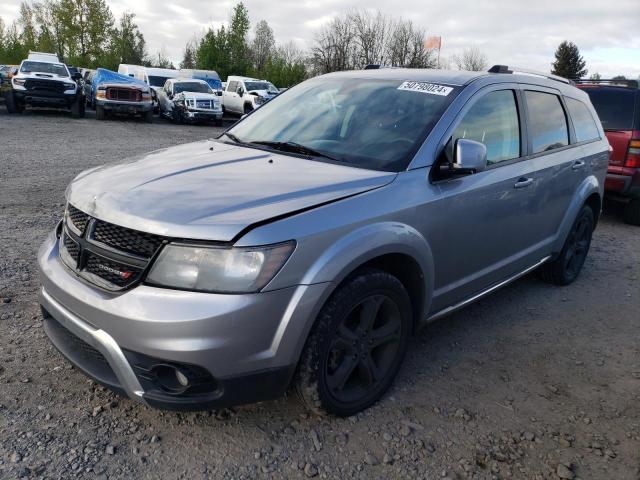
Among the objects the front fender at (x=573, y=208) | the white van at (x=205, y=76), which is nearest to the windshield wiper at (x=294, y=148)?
the front fender at (x=573, y=208)

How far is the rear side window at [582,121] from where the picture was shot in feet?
15.5

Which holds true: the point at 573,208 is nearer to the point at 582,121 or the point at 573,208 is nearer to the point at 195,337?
the point at 582,121

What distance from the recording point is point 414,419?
2891 millimetres

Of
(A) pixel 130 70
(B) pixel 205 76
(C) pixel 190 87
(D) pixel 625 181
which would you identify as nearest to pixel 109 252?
(D) pixel 625 181

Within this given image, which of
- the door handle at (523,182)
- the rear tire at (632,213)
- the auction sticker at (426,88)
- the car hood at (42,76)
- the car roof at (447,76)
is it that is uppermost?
the car roof at (447,76)

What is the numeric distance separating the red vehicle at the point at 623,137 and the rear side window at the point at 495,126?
3942mm

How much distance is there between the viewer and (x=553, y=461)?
2637 millimetres

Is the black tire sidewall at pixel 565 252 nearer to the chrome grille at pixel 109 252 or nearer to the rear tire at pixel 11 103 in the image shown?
the chrome grille at pixel 109 252

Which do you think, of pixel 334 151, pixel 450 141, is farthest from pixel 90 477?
pixel 450 141

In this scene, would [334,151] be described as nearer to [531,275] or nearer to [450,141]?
[450,141]

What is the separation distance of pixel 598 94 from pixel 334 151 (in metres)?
5.82

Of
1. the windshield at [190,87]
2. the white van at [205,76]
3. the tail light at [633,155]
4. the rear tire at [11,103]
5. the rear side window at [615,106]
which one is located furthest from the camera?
the white van at [205,76]

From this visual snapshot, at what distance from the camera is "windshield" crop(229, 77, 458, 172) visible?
10.3 feet

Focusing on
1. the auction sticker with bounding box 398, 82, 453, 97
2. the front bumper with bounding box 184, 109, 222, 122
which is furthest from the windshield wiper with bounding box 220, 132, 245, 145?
the front bumper with bounding box 184, 109, 222, 122
